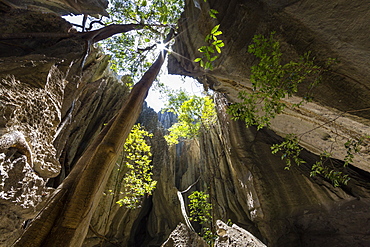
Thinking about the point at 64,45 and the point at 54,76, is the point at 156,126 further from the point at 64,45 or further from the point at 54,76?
the point at 54,76

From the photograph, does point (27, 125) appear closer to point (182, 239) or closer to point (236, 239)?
point (182, 239)

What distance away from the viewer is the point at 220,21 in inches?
187

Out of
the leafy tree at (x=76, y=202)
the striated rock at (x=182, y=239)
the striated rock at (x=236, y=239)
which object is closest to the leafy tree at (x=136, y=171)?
the striated rock at (x=182, y=239)

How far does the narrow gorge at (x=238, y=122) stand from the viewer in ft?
7.64

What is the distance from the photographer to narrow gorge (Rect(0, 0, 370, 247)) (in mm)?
2330

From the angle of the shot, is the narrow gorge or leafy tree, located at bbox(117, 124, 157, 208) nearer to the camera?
the narrow gorge

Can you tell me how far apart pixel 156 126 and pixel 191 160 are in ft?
20.7

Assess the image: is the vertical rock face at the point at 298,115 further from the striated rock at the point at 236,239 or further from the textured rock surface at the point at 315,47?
the striated rock at the point at 236,239

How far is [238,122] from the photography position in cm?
895

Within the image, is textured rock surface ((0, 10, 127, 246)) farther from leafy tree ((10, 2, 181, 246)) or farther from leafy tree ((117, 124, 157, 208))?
leafy tree ((117, 124, 157, 208))

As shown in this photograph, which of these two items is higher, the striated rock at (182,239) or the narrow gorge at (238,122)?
the narrow gorge at (238,122)

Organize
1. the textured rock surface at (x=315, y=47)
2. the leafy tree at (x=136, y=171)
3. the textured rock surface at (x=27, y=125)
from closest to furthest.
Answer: the textured rock surface at (x=27, y=125), the textured rock surface at (x=315, y=47), the leafy tree at (x=136, y=171)

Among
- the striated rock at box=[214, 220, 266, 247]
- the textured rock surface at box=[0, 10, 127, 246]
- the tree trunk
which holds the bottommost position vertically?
the striated rock at box=[214, 220, 266, 247]

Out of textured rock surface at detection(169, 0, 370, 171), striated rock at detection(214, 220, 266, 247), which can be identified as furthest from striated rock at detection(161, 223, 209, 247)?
textured rock surface at detection(169, 0, 370, 171)
